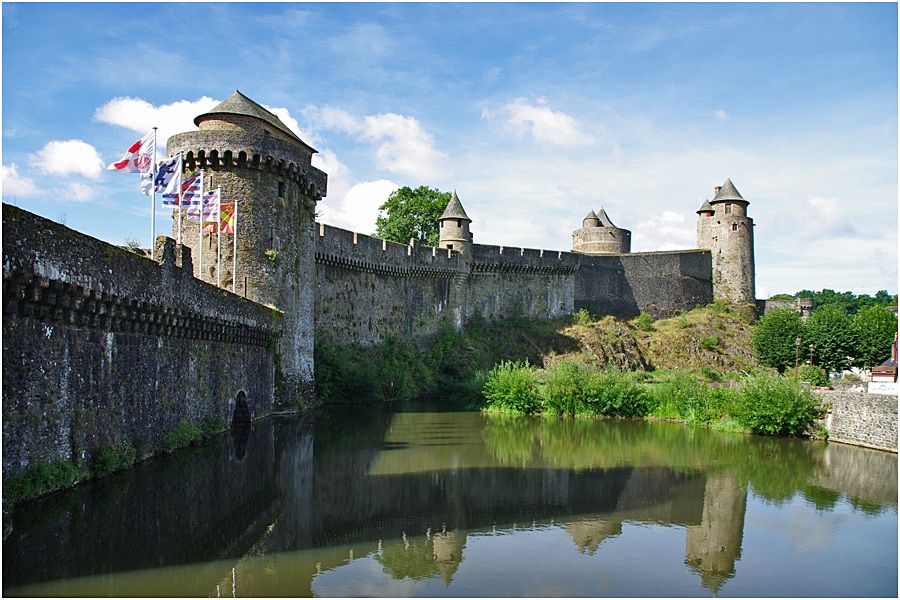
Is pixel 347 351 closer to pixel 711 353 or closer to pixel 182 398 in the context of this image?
pixel 182 398

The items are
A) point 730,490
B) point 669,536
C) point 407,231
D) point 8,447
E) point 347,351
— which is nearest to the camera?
point 8,447

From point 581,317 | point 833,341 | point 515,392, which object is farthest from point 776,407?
point 581,317

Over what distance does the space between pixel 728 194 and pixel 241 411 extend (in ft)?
120

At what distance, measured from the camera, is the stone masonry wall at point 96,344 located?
1033cm

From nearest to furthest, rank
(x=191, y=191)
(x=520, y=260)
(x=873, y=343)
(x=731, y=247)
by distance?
(x=191, y=191)
(x=873, y=343)
(x=520, y=260)
(x=731, y=247)

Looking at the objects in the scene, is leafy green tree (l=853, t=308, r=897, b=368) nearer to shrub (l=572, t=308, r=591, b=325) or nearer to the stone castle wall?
the stone castle wall

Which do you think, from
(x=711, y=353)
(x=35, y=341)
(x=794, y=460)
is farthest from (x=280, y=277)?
(x=711, y=353)

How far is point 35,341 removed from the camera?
10797mm

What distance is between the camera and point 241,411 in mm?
21906

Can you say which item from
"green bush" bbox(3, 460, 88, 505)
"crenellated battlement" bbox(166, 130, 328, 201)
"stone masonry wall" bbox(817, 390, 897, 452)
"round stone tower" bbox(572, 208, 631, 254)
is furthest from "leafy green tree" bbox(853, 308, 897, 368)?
"green bush" bbox(3, 460, 88, 505)

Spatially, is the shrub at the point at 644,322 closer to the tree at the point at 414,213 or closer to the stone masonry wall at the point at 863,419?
the tree at the point at 414,213

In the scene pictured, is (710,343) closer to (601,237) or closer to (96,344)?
(601,237)

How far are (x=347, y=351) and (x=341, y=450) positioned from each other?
13.4m

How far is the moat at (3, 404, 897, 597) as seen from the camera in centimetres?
920
